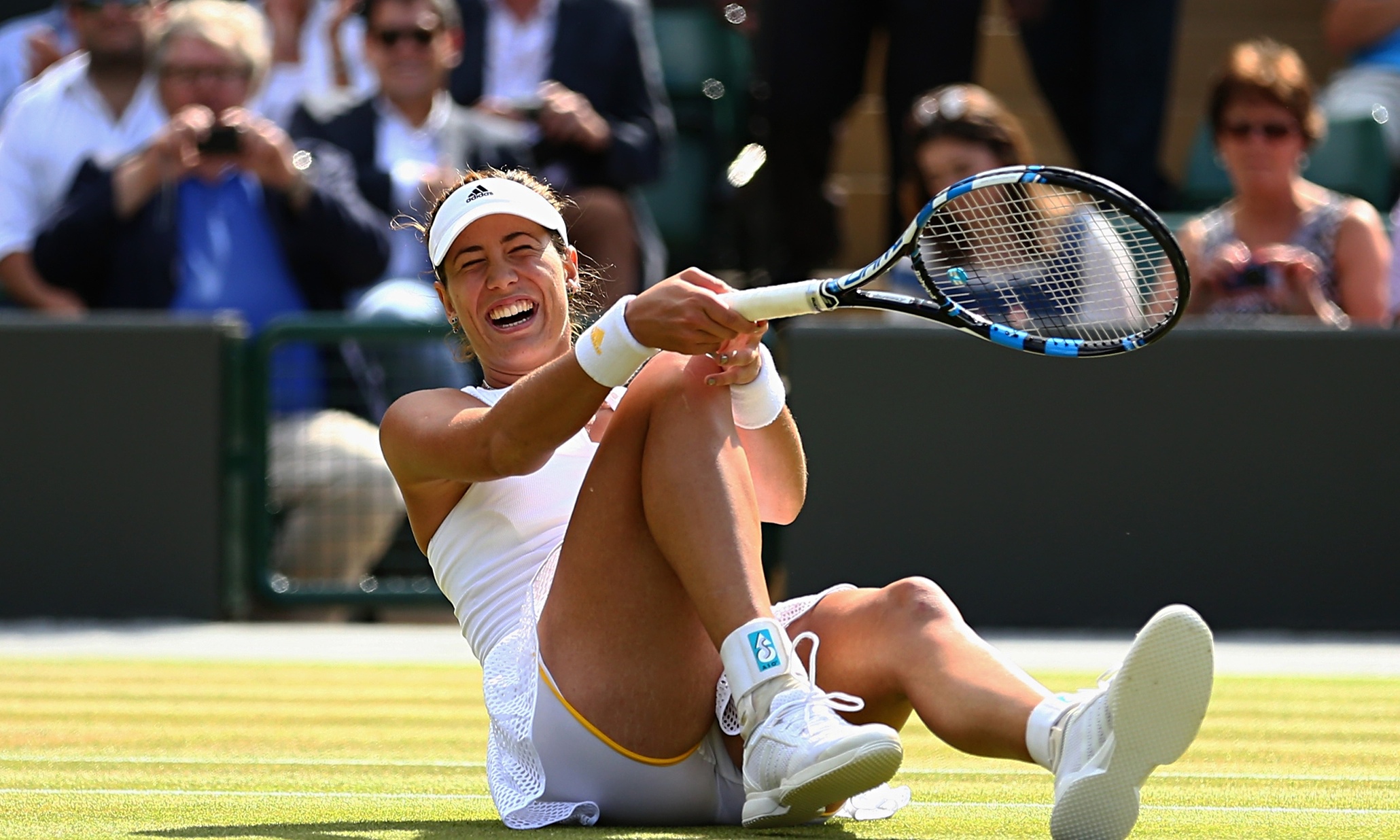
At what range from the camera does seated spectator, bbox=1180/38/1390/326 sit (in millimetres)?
6668

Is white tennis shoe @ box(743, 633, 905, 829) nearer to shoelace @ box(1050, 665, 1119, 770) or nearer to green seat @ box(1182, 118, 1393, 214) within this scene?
shoelace @ box(1050, 665, 1119, 770)

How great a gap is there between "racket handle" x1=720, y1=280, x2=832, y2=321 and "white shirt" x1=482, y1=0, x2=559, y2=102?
531 centimetres

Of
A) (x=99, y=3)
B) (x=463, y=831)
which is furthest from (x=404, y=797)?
(x=99, y=3)

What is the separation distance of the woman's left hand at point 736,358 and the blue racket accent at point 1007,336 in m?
0.34

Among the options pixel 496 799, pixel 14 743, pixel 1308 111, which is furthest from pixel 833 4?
pixel 496 799

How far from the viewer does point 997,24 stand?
416 inches

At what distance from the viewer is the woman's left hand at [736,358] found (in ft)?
9.75

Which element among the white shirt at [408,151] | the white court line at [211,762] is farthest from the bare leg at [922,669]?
the white shirt at [408,151]

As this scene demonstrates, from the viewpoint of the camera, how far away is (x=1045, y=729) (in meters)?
2.63

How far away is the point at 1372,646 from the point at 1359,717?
1.71 meters

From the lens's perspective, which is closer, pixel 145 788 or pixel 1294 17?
pixel 145 788

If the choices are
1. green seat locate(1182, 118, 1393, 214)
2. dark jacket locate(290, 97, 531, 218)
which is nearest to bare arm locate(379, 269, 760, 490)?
dark jacket locate(290, 97, 531, 218)

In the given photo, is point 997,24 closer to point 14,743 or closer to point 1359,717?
point 1359,717

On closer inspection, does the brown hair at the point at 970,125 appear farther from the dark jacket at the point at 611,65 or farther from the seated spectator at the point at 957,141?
the dark jacket at the point at 611,65
